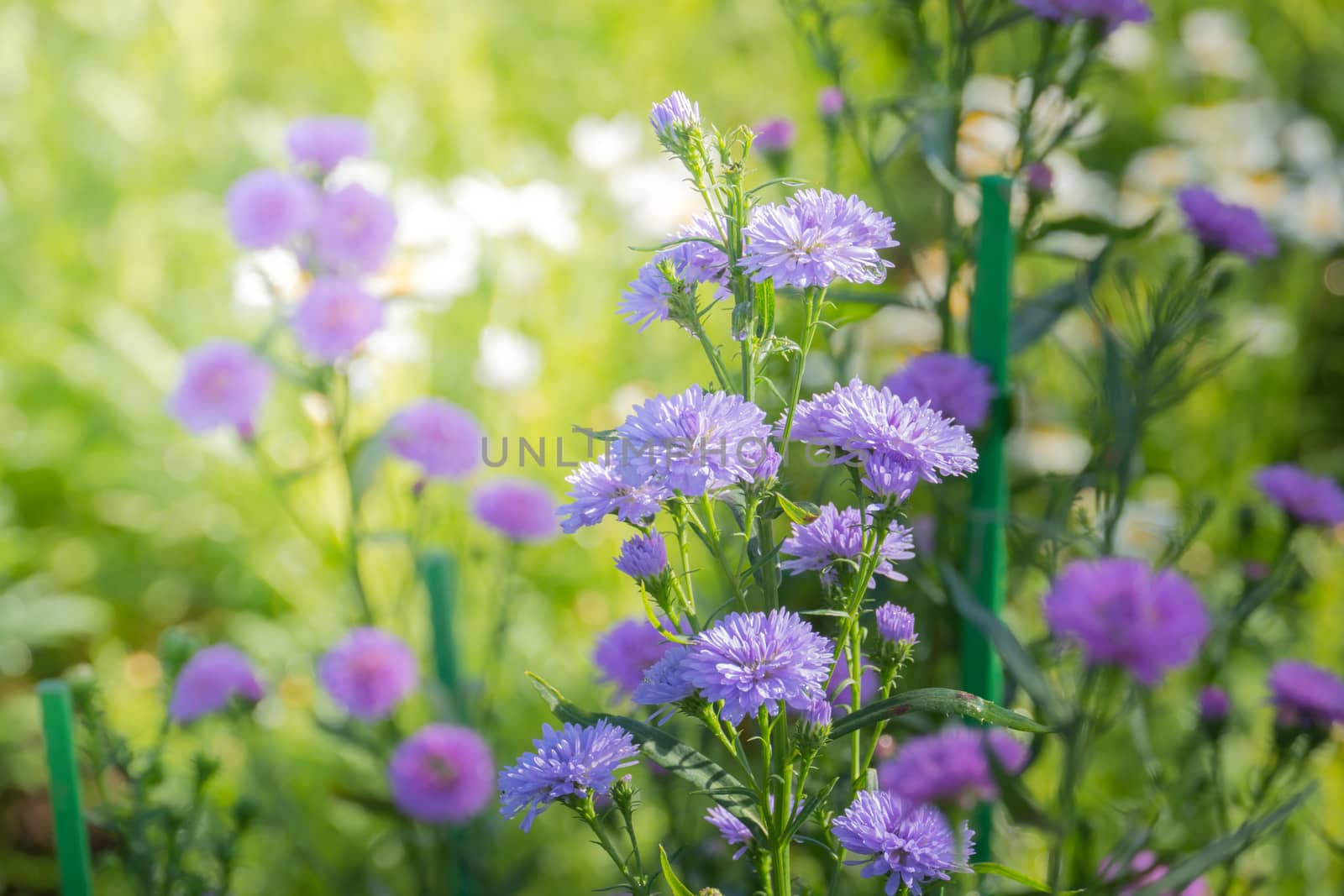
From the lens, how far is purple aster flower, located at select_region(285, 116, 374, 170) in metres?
0.87

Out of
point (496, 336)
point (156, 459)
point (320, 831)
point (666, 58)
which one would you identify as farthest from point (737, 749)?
point (666, 58)

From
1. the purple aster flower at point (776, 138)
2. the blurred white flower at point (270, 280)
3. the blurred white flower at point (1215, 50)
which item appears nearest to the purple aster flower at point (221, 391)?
the blurred white flower at point (270, 280)

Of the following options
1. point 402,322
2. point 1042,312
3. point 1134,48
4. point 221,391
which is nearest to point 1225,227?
point 1042,312

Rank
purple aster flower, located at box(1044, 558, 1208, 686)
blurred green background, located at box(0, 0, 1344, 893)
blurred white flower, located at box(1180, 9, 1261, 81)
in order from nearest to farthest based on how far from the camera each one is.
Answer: purple aster flower, located at box(1044, 558, 1208, 686)
blurred green background, located at box(0, 0, 1344, 893)
blurred white flower, located at box(1180, 9, 1261, 81)

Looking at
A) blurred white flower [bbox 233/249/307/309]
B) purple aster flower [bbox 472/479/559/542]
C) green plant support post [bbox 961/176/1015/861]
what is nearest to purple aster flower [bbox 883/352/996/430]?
green plant support post [bbox 961/176/1015/861]

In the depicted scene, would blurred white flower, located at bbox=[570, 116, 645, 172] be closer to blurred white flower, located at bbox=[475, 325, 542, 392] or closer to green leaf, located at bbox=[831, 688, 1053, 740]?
blurred white flower, located at bbox=[475, 325, 542, 392]

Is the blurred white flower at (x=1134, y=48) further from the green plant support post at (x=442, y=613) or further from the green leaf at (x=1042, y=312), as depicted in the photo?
the green plant support post at (x=442, y=613)

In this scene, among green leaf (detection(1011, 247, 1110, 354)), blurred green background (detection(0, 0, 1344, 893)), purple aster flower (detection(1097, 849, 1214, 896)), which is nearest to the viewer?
purple aster flower (detection(1097, 849, 1214, 896))

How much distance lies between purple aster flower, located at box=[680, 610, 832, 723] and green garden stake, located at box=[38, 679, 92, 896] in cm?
48

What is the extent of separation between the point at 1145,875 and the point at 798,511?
347 millimetres

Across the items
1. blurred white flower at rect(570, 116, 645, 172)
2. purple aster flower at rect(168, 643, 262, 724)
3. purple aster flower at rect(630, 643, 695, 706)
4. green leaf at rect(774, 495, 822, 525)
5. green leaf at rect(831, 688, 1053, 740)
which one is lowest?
purple aster flower at rect(168, 643, 262, 724)

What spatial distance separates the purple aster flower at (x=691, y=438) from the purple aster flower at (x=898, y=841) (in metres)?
0.14

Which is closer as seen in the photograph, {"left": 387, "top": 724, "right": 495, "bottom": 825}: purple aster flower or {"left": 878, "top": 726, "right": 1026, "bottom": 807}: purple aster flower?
{"left": 878, "top": 726, "right": 1026, "bottom": 807}: purple aster flower

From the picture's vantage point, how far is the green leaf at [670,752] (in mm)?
421
